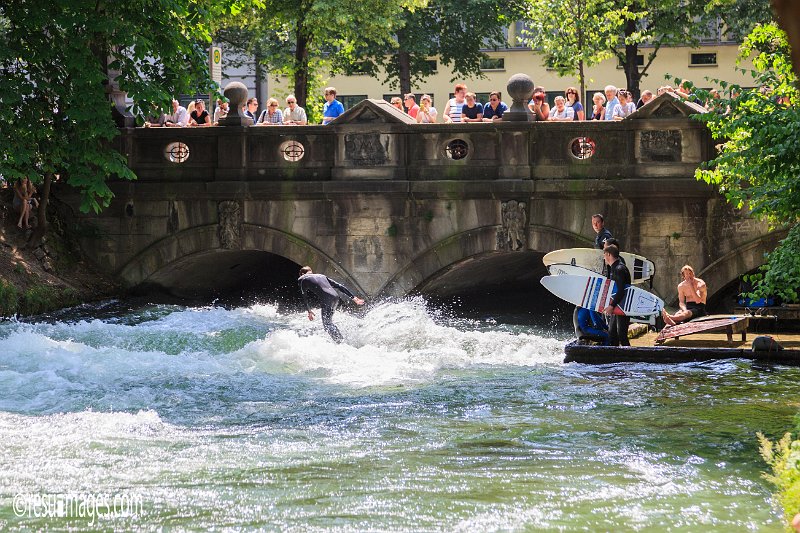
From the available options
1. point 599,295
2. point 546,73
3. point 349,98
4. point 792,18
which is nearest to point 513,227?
point 599,295

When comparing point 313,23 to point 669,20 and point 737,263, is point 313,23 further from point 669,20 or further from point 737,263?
point 737,263

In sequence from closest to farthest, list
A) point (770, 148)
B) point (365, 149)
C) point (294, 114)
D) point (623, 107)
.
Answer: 1. point (770, 148)
2. point (623, 107)
3. point (365, 149)
4. point (294, 114)

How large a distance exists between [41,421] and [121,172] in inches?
386

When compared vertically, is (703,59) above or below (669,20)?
above

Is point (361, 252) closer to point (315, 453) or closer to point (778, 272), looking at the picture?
point (778, 272)

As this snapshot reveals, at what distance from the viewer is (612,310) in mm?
16984

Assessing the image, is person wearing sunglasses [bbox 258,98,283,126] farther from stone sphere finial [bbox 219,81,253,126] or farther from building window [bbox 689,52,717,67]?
building window [bbox 689,52,717,67]

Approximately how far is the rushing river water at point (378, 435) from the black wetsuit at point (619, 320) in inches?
32.7

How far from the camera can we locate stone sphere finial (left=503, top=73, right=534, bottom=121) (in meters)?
22.0

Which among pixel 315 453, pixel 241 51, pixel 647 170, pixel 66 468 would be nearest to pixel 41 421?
pixel 66 468

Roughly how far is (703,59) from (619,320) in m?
32.6

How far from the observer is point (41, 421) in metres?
12.9

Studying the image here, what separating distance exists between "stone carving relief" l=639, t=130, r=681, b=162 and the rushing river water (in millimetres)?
4100

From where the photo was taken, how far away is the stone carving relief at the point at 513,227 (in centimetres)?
2238
